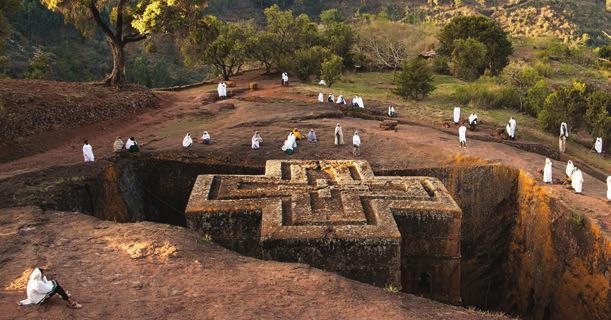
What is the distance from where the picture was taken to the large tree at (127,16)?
19828 mm

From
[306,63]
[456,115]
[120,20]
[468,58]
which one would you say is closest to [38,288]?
[456,115]

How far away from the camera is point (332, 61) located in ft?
89.8

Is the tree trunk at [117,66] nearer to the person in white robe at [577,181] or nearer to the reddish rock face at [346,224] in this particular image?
the reddish rock face at [346,224]

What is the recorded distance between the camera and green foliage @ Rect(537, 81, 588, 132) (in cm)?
2147

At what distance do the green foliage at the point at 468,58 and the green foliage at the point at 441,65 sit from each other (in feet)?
5.31

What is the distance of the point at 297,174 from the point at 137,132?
866 centimetres

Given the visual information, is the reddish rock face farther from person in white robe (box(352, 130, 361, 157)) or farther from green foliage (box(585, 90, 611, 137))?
green foliage (box(585, 90, 611, 137))

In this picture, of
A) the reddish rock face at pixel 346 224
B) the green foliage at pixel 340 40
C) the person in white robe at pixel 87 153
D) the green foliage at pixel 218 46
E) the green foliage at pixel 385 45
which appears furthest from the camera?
the green foliage at pixel 385 45

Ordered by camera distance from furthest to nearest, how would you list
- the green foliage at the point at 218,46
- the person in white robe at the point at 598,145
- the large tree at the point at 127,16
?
the green foliage at the point at 218,46 < the large tree at the point at 127,16 < the person in white robe at the point at 598,145

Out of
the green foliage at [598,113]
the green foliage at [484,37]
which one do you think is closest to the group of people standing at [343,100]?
the green foliage at [598,113]

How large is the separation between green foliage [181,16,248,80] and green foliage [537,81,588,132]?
14731 mm

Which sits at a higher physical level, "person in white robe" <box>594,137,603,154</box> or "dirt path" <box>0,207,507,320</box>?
"dirt path" <box>0,207,507,320</box>

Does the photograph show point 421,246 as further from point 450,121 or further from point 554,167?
point 450,121

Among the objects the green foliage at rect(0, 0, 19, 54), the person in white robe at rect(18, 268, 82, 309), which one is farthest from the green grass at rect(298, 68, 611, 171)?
the person in white robe at rect(18, 268, 82, 309)
